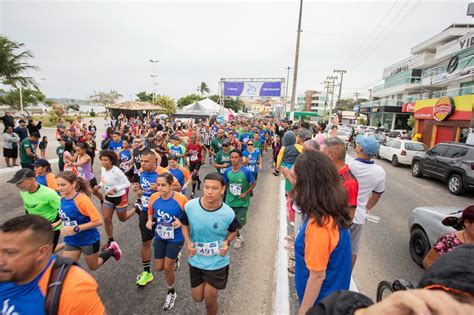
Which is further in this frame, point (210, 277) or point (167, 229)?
point (167, 229)

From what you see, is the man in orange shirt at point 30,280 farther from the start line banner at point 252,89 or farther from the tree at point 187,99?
the tree at point 187,99

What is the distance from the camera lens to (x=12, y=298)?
1.61m

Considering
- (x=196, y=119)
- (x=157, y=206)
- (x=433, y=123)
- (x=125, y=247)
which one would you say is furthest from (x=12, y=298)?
(x=196, y=119)

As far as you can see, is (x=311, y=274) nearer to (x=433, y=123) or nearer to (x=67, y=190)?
(x=67, y=190)

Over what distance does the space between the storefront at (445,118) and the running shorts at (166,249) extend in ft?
68.5

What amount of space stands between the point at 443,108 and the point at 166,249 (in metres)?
24.7

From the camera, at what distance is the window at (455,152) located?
30.5ft

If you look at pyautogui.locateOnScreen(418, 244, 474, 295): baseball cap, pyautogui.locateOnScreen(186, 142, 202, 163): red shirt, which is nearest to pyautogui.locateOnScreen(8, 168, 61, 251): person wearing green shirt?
pyautogui.locateOnScreen(418, 244, 474, 295): baseball cap

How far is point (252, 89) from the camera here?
26.6 m

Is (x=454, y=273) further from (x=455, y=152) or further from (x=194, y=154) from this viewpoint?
(x=455, y=152)

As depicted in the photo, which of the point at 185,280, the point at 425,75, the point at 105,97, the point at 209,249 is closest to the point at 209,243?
the point at 209,249

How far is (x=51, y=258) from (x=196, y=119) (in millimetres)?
32260

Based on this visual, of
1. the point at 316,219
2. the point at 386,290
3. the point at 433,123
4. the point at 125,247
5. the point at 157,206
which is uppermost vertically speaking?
the point at 433,123

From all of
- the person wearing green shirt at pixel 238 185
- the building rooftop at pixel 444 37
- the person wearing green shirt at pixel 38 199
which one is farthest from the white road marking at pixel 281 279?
the building rooftop at pixel 444 37
